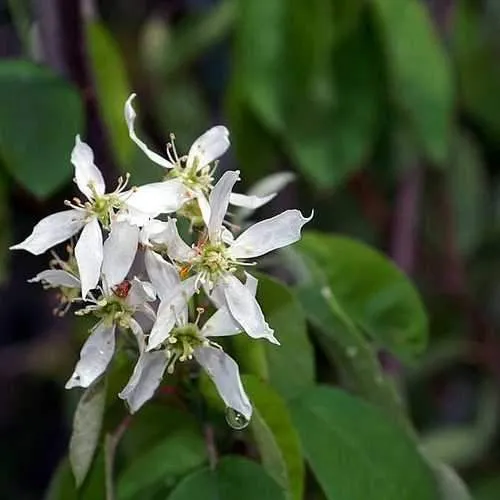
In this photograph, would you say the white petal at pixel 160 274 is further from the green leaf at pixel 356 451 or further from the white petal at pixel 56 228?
the green leaf at pixel 356 451

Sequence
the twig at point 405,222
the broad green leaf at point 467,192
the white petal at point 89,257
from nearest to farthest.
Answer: the white petal at point 89,257
the twig at point 405,222
the broad green leaf at point 467,192

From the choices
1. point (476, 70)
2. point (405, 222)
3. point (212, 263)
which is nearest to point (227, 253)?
point (212, 263)

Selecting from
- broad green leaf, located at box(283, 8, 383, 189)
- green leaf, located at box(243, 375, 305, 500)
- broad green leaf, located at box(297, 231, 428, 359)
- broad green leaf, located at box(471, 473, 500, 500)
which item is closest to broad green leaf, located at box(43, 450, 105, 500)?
green leaf, located at box(243, 375, 305, 500)

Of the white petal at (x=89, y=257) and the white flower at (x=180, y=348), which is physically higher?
the white petal at (x=89, y=257)

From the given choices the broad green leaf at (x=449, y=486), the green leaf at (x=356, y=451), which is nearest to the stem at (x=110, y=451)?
the green leaf at (x=356, y=451)

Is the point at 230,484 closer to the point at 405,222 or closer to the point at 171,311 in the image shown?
the point at 171,311

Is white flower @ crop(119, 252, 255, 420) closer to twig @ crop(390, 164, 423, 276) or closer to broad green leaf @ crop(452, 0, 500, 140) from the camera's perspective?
twig @ crop(390, 164, 423, 276)
